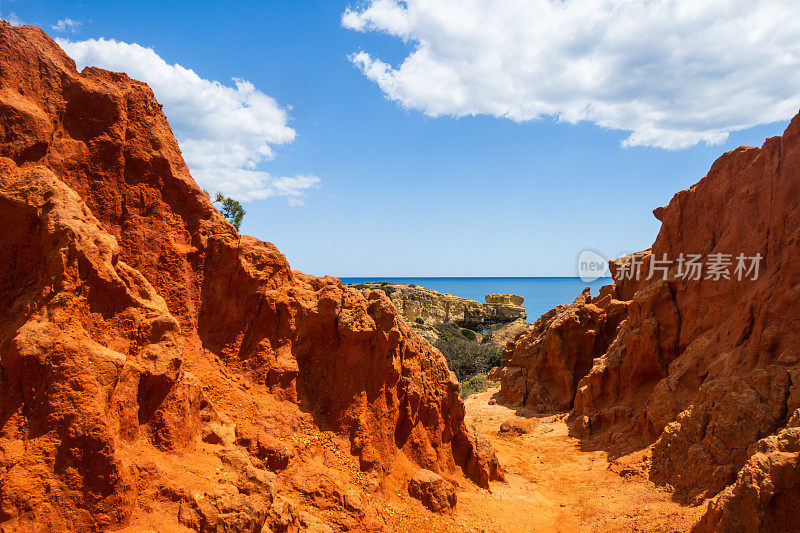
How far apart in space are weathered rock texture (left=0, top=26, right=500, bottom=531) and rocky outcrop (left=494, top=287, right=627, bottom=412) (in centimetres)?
1183

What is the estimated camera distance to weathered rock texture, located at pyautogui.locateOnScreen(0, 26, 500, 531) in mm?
4684

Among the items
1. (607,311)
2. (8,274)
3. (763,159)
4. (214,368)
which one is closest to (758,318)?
(763,159)

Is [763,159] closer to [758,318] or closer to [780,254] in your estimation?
[780,254]

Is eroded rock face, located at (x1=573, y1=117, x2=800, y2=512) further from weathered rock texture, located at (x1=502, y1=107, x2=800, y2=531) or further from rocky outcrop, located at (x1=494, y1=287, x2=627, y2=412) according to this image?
rocky outcrop, located at (x1=494, y1=287, x2=627, y2=412)

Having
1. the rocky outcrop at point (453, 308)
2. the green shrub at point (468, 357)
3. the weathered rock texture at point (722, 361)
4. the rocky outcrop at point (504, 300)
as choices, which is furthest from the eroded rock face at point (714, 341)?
the rocky outcrop at point (504, 300)

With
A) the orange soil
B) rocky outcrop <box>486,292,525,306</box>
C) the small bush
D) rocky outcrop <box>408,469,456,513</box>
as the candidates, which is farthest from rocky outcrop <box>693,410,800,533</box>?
rocky outcrop <box>486,292,525,306</box>

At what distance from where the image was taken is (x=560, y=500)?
1200 cm

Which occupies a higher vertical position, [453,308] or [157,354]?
[453,308]

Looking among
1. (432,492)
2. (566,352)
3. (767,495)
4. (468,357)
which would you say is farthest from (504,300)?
(767,495)

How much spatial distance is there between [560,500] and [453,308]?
41939 millimetres

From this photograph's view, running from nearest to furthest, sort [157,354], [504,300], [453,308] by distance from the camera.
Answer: [157,354], [453,308], [504,300]

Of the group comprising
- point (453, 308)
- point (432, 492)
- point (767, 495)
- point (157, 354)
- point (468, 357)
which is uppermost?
point (453, 308)

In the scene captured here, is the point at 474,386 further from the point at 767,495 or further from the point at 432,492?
the point at 767,495

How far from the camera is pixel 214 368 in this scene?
7578mm
